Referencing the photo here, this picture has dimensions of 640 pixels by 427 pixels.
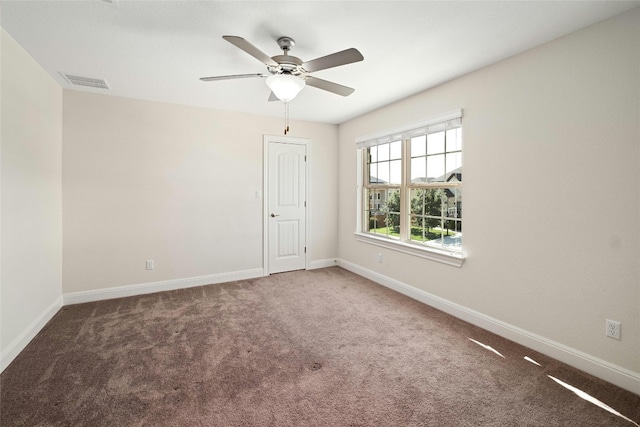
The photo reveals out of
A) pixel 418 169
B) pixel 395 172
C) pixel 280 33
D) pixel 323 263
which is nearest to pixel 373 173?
pixel 395 172

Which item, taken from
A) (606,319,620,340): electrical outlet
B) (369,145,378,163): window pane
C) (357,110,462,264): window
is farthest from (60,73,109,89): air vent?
(606,319,620,340): electrical outlet

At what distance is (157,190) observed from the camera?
3883 millimetres

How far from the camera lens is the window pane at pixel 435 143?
337 cm

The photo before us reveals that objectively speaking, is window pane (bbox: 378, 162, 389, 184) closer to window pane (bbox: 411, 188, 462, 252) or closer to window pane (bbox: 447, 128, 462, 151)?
window pane (bbox: 411, 188, 462, 252)

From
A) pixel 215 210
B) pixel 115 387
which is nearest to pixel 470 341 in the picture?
pixel 115 387

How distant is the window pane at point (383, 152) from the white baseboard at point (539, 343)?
5.78ft

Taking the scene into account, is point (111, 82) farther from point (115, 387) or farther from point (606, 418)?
point (606, 418)

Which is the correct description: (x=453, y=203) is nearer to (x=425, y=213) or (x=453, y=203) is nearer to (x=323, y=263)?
(x=425, y=213)

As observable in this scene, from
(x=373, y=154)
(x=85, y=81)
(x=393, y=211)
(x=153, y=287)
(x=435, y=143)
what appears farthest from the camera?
(x=373, y=154)

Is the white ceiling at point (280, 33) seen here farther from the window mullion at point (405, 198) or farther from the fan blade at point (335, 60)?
the window mullion at point (405, 198)

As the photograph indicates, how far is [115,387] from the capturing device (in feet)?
6.53

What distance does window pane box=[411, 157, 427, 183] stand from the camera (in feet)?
11.8

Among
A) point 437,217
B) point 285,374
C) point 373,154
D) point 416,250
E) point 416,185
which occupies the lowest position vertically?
point 285,374

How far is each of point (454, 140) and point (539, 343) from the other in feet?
6.62
